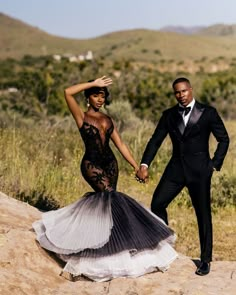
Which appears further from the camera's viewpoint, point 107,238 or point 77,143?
point 77,143

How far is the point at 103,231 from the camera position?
5.04m

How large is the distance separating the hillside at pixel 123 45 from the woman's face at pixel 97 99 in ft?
312

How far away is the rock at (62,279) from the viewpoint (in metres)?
4.80

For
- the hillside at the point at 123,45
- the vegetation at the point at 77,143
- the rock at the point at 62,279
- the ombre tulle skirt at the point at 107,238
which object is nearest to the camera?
the rock at the point at 62,279

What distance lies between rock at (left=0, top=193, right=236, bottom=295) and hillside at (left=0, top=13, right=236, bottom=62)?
9540 centimetres

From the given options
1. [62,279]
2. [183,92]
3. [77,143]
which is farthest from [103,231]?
[77,143]

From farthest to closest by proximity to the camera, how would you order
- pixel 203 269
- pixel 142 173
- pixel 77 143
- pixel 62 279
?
pixel 77 143 → pixel 142 173 → pixel 203 269 → pixel 62 279

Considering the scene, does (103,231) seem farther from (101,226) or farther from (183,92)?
(183,92)

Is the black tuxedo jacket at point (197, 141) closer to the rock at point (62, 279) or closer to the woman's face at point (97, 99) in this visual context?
the woman's face at point (97, 99)

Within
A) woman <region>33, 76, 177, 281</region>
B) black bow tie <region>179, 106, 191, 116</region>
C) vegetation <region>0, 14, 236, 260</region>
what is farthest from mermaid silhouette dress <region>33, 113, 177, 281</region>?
vegetation <region>0, 14, 236, 260</region>

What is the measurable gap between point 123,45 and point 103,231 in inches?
4561

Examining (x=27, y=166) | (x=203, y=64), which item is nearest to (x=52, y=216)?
(x=27, y=166)

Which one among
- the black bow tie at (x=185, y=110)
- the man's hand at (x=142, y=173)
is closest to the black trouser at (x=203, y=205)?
the man's hand at (x=142, y=173)

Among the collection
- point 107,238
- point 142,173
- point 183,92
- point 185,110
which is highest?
point 183,92
